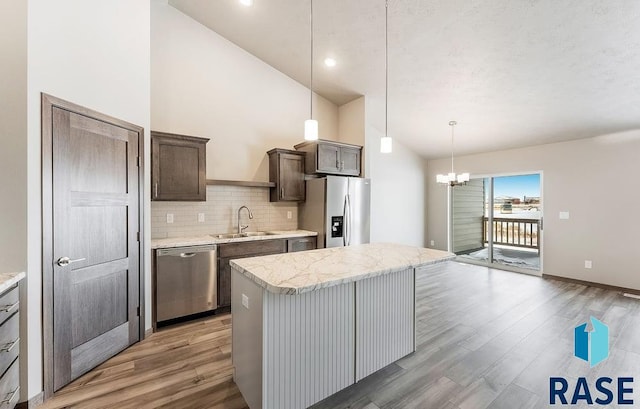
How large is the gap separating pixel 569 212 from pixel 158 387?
6346 millimetres

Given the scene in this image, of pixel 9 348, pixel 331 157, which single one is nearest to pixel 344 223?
pixel 331 157

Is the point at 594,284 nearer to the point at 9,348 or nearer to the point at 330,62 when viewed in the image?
the point at 330,62

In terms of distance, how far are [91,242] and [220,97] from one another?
2.61m

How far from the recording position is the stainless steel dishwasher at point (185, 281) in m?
2.95

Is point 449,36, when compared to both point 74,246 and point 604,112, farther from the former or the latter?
point 74,246

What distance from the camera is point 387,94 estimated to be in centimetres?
441

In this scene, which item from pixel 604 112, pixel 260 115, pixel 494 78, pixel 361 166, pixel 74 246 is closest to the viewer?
pixel 74 246

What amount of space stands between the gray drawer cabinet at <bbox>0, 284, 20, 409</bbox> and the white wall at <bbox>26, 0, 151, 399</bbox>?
69 mm

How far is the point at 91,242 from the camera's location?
227 centimetres

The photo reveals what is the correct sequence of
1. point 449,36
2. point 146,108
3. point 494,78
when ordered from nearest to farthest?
point 146,108, point 449,36, point 494,78

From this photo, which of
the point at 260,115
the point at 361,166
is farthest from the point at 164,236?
the point at 361,166

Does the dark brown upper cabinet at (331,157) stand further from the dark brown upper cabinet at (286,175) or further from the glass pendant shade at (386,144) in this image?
the glass pendant shade at (386,144)

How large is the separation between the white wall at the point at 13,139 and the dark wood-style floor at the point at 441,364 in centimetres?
69

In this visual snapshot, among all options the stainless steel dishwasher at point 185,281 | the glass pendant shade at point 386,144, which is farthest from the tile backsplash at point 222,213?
the glass pendant shade at point 386,144
